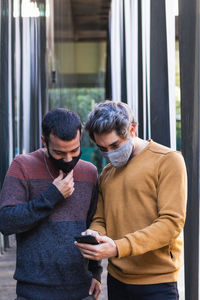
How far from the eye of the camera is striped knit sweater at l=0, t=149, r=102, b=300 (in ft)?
7.38

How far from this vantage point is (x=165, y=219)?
6.89ft

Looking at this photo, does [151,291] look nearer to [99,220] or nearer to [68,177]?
[99,220]

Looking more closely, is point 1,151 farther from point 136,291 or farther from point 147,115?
point 136,291

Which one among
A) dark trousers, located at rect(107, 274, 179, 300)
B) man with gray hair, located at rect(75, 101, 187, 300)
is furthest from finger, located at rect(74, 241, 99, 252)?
dark trousers, located at rect(107, 274, 179, 300)

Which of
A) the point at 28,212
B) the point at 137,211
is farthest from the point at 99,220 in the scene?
the point at 28,212

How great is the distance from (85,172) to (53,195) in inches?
10.9

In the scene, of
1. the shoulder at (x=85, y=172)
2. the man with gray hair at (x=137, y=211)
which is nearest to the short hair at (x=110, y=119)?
the man with gray hair at (x=137, y=211)

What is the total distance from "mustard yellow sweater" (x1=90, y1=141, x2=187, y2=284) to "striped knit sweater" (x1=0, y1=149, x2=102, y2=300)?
140 millimetres

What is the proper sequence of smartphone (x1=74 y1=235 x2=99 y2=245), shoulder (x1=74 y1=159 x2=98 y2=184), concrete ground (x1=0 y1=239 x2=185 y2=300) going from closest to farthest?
smartphone (x1=74 y1=235 x2=99 y2=245), shoulder (x1=74 y1=159 x2=98 y2=184), concrete ground (x1=0 y1=239 x2=185 y2=300)

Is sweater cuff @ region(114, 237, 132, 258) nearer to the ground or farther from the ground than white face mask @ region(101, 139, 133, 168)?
nearer to the ground

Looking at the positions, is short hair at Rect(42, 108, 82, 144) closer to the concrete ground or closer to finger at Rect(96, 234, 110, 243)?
finger at Rect(96, 234, 110, 243)

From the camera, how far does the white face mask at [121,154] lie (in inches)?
89.8

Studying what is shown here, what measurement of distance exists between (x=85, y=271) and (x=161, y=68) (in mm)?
2036

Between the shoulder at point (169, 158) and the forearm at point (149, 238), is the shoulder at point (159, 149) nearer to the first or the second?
the shoulder at point (169, 158)
